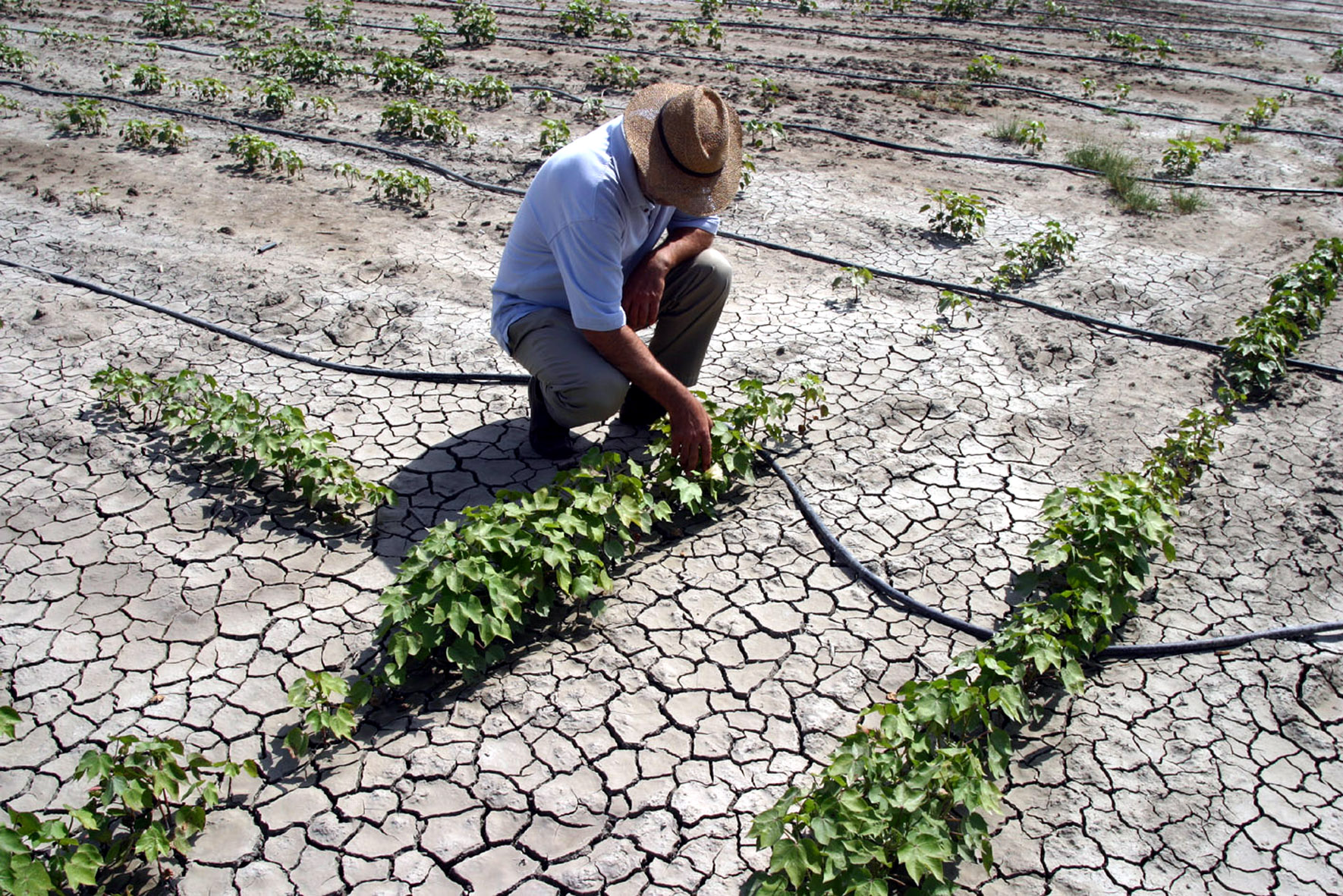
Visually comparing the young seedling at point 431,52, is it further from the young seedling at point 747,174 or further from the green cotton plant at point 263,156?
the young seedling at point 747,174

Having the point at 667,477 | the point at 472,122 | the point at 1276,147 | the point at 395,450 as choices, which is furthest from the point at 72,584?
the point at 1276,147

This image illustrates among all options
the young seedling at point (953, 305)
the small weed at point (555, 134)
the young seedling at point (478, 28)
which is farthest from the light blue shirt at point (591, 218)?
the young seedling at point (478, 28)

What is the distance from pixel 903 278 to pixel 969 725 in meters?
3.77

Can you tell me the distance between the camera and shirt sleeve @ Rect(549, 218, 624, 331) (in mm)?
3570

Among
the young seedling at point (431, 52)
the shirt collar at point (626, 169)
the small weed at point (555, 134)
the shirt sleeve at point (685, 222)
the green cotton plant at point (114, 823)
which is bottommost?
the green cotton plant at point (114, 823)

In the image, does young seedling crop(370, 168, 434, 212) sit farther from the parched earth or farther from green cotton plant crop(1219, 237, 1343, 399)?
green cotton plant crop(1219, 237, 1343, 399)

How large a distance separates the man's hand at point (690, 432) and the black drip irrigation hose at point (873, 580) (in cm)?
62

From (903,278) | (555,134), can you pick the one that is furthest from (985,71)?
(903,278)

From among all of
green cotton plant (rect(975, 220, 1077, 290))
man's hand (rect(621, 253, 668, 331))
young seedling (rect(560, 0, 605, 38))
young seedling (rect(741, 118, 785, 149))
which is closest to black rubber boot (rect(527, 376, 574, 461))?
man's hand (rect(621, 253, 668, 331))

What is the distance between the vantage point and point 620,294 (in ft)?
12.1

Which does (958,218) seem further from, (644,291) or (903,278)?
(644,291)

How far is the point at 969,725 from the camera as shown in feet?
9.44

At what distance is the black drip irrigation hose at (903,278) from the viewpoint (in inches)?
212

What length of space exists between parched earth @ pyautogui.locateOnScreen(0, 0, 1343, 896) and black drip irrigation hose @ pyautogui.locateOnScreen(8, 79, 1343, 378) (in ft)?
0.27
